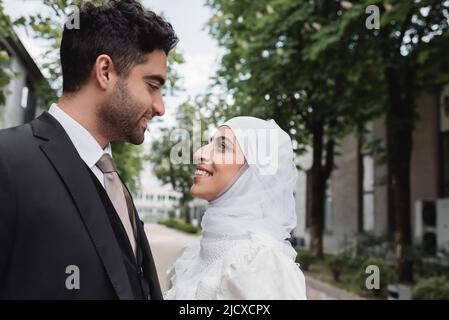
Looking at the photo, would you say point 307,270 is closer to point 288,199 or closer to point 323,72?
point 323,72

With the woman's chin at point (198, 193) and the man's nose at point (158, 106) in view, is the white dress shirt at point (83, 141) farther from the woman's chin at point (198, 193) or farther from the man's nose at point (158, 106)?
the woman's chin at point (198, 193)

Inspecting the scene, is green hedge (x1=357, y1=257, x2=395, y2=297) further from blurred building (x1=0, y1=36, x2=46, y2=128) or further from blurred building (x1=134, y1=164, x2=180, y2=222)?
blurred building (x1=134, y1=164, x2=180, y2=222)

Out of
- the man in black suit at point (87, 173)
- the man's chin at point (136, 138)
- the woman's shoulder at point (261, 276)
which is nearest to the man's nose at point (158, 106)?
the man in black suit at point (87, 173)

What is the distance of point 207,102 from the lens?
40.9ft

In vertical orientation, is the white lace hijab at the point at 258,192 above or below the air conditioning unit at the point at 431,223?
above

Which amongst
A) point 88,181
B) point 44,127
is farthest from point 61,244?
point 44,127

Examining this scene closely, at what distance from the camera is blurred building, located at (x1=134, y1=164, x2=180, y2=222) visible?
55.7 metres

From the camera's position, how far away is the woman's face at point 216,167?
2.48 m

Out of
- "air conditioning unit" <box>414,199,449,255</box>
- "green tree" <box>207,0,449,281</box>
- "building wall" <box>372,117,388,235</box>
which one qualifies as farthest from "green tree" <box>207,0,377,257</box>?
"building wall" <box>372,117,388,235</box>

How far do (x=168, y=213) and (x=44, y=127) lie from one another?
237ft

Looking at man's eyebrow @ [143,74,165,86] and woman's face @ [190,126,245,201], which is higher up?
man's eyebrow @ [143,74,165,86]

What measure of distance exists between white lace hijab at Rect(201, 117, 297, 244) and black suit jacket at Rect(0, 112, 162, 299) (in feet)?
2.48

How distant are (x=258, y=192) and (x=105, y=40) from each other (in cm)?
106

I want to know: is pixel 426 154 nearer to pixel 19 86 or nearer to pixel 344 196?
pixel 344 196
